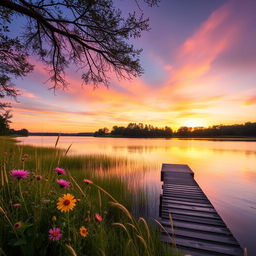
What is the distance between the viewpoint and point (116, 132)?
13525cm

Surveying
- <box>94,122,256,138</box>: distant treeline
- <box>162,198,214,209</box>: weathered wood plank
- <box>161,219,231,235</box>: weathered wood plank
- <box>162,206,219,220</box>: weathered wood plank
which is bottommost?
<box>162,198,214,209</box>: weathered wood plank

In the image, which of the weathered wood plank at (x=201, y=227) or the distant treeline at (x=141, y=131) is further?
the distant treeline at (x=141, y=131)

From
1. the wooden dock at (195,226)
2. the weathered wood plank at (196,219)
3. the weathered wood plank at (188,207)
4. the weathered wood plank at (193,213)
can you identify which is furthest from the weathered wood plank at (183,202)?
the weathered wood plank at (196,219)

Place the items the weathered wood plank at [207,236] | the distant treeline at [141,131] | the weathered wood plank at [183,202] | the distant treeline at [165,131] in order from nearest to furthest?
the weathered wood plank at [207,236], the weathered wood plank at [183,202], the distant treeline at [165,131], the distant treeline at [141,131]

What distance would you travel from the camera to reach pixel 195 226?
3715mm

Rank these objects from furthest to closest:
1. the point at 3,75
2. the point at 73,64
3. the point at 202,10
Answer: the point at 202,10 → the point at 3,75 → the point at 73,64

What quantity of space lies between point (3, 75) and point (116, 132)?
415ft

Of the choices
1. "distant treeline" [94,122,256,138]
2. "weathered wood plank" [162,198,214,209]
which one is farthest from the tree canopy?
"distant treeline" [94,122,256,138]

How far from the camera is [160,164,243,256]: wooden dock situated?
117 inches

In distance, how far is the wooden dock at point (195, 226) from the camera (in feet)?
9.73

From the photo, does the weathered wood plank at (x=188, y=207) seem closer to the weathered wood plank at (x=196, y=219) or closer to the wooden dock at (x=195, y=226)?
the wooden dock at (x=195, y=226)

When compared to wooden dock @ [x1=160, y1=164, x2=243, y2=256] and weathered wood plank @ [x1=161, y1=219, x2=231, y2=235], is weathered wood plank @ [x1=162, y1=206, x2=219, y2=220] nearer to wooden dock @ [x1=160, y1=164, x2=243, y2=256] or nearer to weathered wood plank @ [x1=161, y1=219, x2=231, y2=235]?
wooden dock @ [x1=160, y1=164, x2=243, y2=256]

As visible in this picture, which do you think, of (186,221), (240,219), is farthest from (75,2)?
(240,219)

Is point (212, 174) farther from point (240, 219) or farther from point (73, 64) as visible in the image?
point (73, 64)
